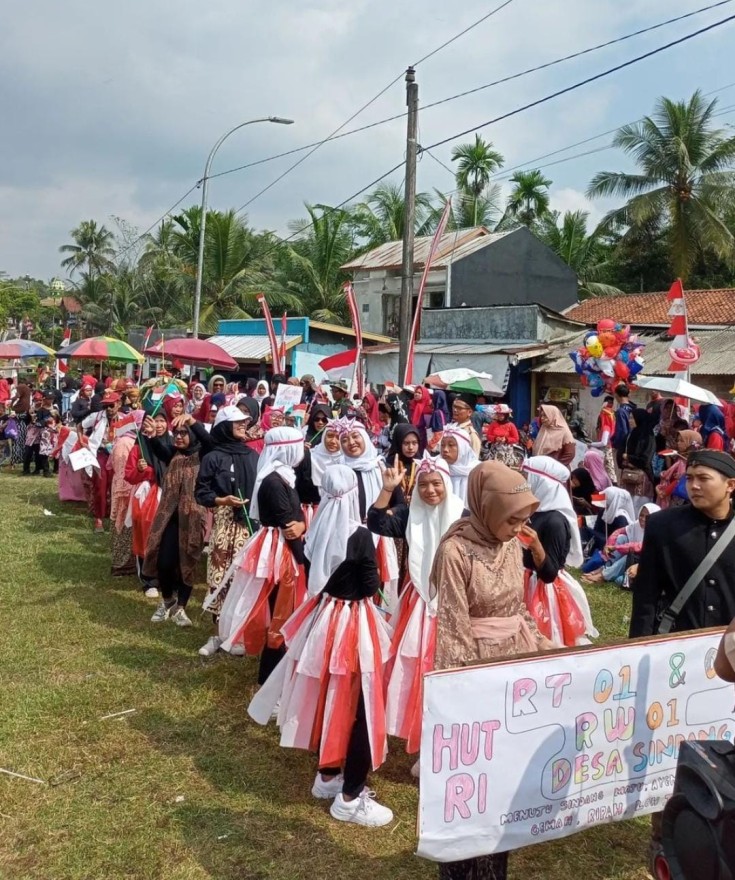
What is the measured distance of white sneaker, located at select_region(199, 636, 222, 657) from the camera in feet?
18.3

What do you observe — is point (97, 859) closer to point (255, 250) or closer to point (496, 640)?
point (496, 640)

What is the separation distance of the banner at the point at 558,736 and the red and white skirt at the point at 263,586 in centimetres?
238

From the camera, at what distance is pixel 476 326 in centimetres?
2192

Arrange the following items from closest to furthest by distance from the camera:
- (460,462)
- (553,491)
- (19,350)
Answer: (553,491) < (460,462) < (19,350)

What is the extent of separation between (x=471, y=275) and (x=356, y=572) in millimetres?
23315

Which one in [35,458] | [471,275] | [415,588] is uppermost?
[471,275]

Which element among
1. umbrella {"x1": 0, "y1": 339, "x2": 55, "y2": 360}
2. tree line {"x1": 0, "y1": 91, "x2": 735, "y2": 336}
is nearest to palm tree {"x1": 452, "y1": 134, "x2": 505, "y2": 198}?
tree line {"x1": 0, "y1": 91, "x2": 735, "y2": 336}

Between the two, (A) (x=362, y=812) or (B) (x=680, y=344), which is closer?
(A) (x=362, y=812)

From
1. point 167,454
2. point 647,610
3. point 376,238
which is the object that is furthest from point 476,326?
point 647,610

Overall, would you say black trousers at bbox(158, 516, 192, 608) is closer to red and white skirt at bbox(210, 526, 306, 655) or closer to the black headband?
red and white skirt at bbox(210, 526, 306, 655)

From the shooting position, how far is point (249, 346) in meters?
26.0

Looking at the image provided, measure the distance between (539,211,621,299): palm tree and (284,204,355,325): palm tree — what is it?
858 centimetres

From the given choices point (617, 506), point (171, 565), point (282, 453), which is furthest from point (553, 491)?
point (617, 506)

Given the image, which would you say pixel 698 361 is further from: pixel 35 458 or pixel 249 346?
pixel 249 346
